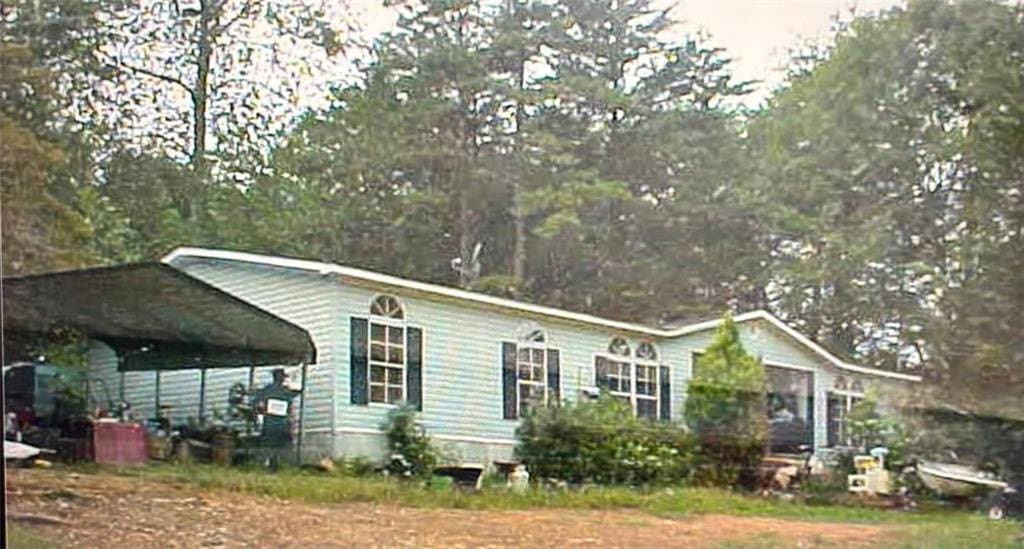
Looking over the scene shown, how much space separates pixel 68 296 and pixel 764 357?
63cm

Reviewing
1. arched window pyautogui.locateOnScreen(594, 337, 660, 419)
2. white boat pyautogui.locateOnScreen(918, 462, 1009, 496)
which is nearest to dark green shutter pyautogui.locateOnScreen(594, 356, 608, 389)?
arched window pyautogui.locateOnScreen(594, 337, 660, 419)

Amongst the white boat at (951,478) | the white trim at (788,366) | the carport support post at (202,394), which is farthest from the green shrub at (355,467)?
the white boat at (951,478)

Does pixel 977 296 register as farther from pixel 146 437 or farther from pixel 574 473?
pixel 146 437

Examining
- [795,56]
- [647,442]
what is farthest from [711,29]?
[647,442]

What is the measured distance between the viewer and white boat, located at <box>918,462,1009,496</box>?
1115 millimetres

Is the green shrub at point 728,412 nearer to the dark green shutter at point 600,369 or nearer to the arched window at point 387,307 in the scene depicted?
the dark green shutter at point 600,369

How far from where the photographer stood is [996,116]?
1.08 m

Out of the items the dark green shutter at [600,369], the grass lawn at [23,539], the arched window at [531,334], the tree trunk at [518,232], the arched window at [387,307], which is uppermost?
the tree trunk at [518,232]

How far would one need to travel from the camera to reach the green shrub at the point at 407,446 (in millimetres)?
1053

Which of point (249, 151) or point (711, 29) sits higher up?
point (711, 29)

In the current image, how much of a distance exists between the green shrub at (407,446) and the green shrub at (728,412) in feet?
0.78

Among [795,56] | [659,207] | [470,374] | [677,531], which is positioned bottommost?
[677,531]

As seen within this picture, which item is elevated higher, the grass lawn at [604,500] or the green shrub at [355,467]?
the green shrub at [355,467]

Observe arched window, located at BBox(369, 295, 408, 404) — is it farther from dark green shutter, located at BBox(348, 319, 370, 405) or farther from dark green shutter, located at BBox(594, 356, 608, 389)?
dark green shutter, located at BBox(594, 356, 608, 389)
